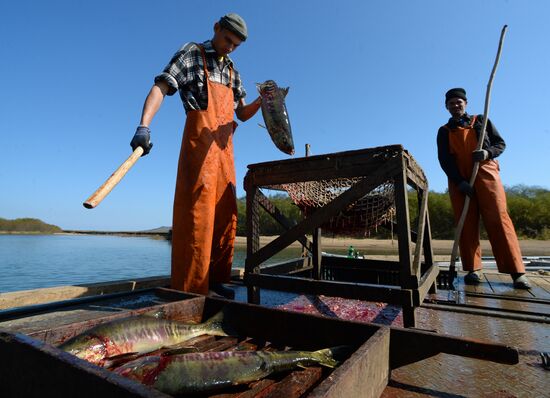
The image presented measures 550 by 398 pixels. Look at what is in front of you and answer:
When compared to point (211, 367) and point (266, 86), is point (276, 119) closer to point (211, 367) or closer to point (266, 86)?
point (266, 86)

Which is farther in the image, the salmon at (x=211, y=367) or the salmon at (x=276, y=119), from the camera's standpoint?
the salmon at (x=276, y=119)

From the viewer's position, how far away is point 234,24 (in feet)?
12.1

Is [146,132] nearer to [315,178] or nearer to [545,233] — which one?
[315,178]

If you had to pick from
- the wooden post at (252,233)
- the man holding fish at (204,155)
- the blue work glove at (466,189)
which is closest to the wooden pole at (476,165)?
the blue work glove at (466,189)

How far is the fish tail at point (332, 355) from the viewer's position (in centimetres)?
152

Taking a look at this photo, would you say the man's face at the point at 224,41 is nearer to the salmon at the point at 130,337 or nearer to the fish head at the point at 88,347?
the salmon at the point at 130,337

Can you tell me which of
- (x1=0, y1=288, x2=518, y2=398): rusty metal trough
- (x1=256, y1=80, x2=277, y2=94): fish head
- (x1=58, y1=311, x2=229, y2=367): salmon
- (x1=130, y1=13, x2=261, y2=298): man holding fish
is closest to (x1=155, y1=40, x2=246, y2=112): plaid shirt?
(x1=130, y1=13, x2=261, y2=298): man holding fish

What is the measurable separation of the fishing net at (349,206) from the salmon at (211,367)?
2450mm

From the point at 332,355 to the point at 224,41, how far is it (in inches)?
144

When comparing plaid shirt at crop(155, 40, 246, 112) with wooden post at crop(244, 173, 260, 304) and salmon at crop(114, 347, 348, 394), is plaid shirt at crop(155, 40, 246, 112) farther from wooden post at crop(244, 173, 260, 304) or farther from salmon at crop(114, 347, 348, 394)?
salmon at crop(114, 347, 348, 394)

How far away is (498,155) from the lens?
16.0ft

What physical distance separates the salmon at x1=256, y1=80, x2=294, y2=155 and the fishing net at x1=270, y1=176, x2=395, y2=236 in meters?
0.86

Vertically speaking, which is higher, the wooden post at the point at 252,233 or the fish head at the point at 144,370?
the wooden post at the point at 252,233

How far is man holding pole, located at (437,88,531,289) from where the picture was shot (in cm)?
458
